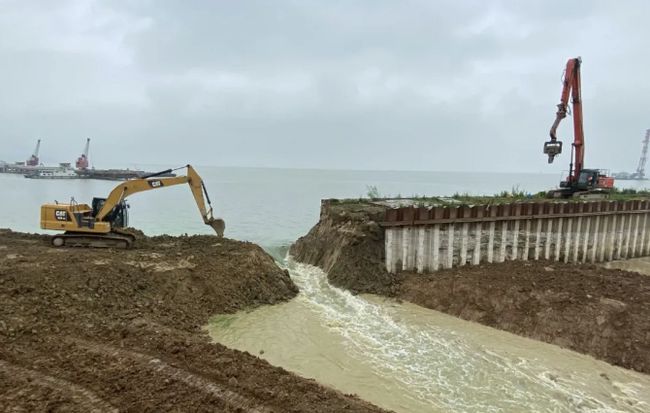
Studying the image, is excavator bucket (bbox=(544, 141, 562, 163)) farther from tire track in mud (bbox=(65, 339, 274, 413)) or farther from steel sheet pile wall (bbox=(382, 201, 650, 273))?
tire track in mud (bbox=(65, 339, 274, 413))

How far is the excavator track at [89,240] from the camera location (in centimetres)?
1241

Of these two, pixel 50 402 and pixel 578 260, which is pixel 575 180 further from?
pixel 50 402

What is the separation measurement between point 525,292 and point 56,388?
31.7 feet

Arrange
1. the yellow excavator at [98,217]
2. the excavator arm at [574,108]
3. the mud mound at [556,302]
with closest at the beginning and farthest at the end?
the mud mound at [556,302] < the yellow excavator at [98,217] < the excavator arm at [574,108]

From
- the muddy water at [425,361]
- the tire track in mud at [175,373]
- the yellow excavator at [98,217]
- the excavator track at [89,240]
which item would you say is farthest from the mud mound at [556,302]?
the excavator track at [89,240]

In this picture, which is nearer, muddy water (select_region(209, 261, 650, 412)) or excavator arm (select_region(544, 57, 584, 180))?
muddy water (select_region(209, 261, 650, 412))

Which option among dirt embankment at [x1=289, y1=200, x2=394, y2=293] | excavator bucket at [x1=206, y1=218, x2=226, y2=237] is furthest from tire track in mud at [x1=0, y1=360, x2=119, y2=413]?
excavator bucket at [x1=206, y1=218, x2=226, y2=237]

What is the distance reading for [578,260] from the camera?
1500 centimetres

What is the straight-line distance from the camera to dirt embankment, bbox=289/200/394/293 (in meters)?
11.8

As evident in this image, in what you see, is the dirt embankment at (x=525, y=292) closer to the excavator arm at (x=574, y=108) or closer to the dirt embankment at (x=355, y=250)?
the dirt embankment at (x=355, y=250)

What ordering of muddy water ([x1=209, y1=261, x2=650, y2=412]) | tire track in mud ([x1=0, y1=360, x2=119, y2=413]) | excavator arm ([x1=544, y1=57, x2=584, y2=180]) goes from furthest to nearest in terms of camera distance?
excavator arm ([x1=544, y1=57, x2=584, y2=180]) → muddy water ([x1=209, y1=261, x2=650, y2=412]) → tire track in mud ([x1=0, y1=360, x2=119, y2=413])

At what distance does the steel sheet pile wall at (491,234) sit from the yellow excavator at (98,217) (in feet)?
20.2

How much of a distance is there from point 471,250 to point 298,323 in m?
6.05

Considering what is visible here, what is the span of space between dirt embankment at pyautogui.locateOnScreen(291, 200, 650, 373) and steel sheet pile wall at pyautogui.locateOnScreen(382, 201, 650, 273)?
0.46m
